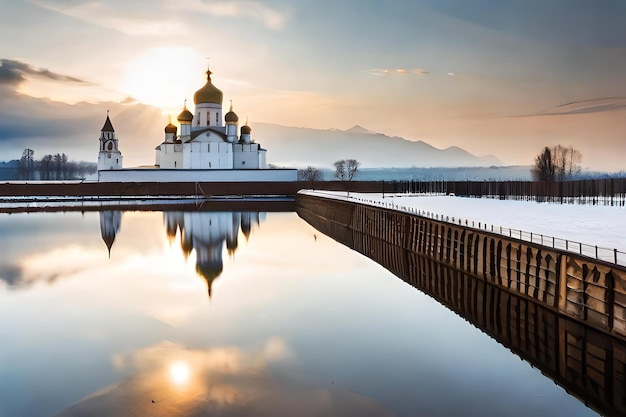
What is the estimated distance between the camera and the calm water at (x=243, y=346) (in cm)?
1308

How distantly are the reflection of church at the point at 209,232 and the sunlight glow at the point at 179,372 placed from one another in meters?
10.4

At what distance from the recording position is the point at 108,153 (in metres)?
102

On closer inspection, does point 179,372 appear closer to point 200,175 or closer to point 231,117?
point 200,175

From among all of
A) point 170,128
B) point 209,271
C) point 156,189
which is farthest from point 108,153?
point 209,271

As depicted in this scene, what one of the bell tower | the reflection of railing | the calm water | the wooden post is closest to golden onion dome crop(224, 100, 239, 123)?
the bell tower

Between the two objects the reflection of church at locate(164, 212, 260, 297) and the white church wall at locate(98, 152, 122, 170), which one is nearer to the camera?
the reflection of church at locate(164, 212, 260, 297)

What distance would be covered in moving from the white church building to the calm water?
2297 inches

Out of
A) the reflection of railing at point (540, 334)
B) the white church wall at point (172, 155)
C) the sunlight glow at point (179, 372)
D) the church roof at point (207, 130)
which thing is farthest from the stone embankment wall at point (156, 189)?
the sunlight glow at point (179, 372)

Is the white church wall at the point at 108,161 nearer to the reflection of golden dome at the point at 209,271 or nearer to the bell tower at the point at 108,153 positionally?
the bell tower at the point at 108,153

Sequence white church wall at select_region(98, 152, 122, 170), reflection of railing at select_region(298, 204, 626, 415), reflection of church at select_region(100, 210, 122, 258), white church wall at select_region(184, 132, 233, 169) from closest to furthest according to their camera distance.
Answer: reflection of railing at select_region(298, 204, 626, 415) → reflection of church at select_region(100, 210, 122, 258) → white church wall at select_region(184, 132, 233, 169) → white church wall at select_region(98, 152, 122, 170)

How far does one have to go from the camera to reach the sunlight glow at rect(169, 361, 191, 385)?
1445cm

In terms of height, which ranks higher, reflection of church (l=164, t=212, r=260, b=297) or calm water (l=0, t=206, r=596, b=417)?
reflection of church (l=164, t=212, r=260, b=297)

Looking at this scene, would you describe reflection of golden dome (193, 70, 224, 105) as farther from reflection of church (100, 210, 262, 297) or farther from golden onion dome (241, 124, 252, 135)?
reflection of church (100, 210, 262, 297)

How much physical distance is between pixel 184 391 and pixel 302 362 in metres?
A: 3.23
